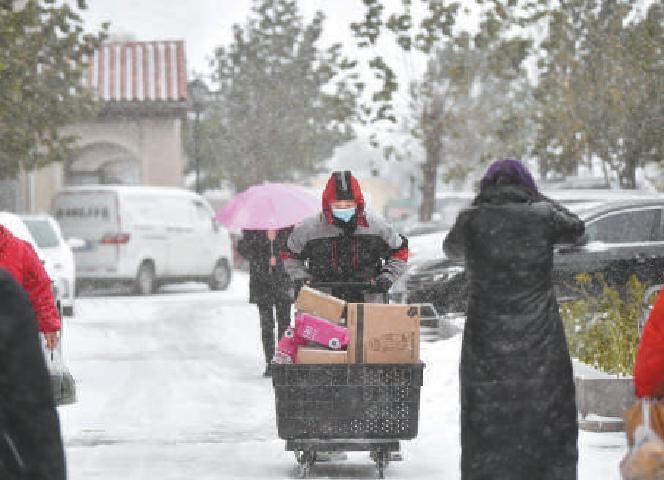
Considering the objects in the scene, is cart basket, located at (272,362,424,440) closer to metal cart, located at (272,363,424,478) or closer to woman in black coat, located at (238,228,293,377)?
metal cart, located at (272,363,424,478)

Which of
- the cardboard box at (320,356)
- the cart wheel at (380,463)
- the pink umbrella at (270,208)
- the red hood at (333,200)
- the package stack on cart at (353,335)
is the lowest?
the cart wheel at (380,463)

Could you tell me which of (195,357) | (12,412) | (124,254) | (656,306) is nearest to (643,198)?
(195,357)

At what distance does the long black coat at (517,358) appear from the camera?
23.6 ft

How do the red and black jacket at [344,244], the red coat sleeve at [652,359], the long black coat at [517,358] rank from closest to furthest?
the red coat sleeve at [652,359] → the long black coat at [517,358] → the red and black jacket at [344,244]

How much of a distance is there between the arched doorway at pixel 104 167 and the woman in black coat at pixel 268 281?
26067 mm

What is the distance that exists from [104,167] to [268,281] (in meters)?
27.8

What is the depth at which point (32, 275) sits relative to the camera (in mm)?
9391

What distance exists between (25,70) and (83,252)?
5884 mm

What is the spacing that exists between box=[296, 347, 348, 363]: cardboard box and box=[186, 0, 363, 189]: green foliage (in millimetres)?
47645

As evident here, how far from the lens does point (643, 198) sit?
19094 mm

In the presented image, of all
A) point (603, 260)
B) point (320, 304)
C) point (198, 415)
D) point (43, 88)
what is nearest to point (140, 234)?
point (43, 88)

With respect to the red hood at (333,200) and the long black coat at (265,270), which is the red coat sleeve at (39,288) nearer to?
the red hood at (333,200)

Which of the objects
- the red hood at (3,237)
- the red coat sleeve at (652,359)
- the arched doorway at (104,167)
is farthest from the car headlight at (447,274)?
the arched doorway at (104,167)

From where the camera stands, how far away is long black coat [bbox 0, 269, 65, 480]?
A: 403 cm
